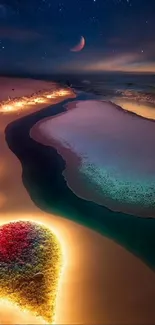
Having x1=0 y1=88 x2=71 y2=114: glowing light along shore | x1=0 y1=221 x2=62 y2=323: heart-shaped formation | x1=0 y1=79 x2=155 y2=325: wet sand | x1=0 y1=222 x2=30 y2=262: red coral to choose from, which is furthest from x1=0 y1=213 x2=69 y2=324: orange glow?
x1=0 y1=88 x2=71 y2=114: glowing light along shore

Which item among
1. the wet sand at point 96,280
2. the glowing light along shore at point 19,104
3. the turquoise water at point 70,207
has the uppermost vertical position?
the glowing light along shore at point 19,104

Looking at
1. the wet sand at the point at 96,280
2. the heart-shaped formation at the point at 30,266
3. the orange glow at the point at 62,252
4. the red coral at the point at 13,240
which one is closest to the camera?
the orange glow at the point at 62,252

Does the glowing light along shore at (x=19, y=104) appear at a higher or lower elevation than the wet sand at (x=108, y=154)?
higher

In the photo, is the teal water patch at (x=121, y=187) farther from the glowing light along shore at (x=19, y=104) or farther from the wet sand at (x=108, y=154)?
the glowing light along shore at (x=19, y=104)

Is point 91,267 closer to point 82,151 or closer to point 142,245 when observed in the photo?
point 142,245

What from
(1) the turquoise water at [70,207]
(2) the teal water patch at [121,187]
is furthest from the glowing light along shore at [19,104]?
(2) the teal water patch at [121,187]

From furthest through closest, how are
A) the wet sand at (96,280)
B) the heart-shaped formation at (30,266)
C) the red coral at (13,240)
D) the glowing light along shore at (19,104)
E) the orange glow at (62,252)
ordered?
the glowing light along shore at (19,104) → the red coral at (13,240) → the heart-shaped formation at (30,266) → the wet sand at (96,280) → the orange glow at (62,252)
